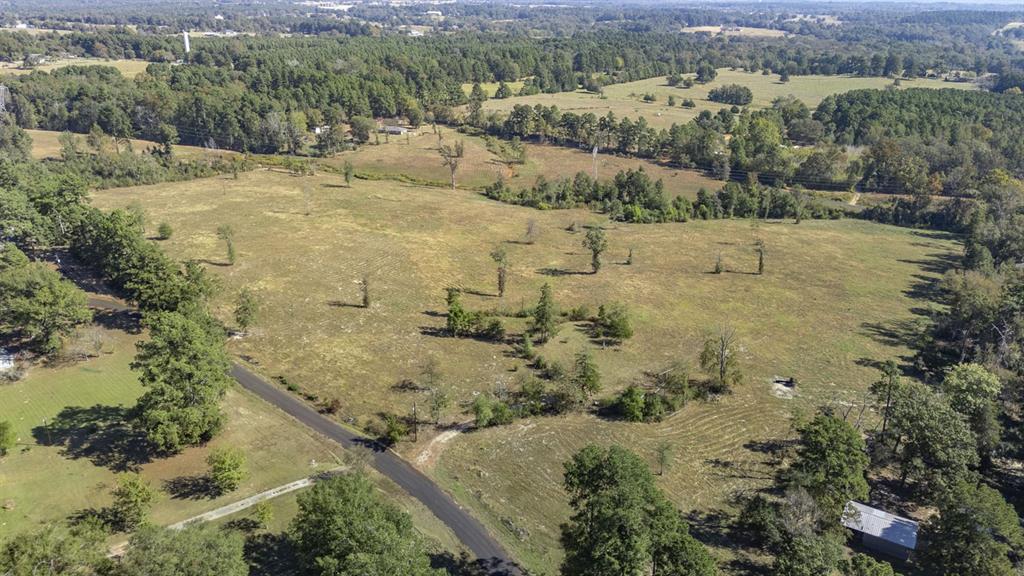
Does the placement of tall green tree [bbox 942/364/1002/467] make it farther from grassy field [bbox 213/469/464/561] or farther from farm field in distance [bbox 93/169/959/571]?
grassy field [bbox 213/469/464/561]

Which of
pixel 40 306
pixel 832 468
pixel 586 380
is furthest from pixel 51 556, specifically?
pixel 832 468

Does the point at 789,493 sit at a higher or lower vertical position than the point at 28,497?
higher

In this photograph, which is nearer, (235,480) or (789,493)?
(789,493)

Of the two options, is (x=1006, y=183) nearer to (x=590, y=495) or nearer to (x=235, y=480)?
(x=590, y=495)

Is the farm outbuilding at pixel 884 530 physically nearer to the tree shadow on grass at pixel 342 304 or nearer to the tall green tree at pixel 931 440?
the tall green tree at pixel 931 440

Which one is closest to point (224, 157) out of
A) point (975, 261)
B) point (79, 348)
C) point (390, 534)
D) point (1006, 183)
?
point (79, 348)

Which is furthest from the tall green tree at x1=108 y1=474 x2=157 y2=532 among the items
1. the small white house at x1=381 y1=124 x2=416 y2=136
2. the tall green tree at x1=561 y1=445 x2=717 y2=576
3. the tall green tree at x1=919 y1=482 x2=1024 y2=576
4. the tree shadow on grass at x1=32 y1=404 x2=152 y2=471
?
the small white house at x1=381 y1=124 x2=416 y2=136

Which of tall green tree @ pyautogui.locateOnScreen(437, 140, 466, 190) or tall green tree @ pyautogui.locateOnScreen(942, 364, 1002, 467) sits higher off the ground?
tall green tree @ pyautogui.locateOnScreen(437, 140, 466, 190)

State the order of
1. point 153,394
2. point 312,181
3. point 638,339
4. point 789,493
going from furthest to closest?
point 312,181
point 638,339
point 153,394
point 789,493
